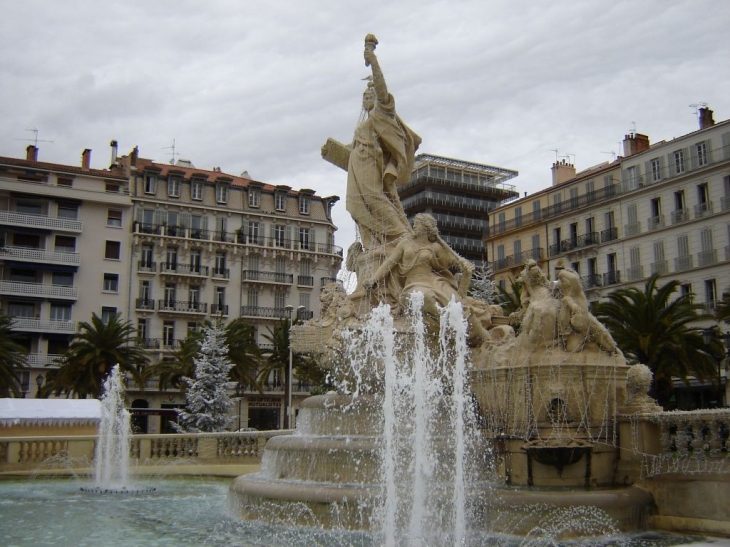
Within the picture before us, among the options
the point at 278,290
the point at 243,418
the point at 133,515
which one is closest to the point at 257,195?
the point at 278,290

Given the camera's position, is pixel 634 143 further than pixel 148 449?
Yes

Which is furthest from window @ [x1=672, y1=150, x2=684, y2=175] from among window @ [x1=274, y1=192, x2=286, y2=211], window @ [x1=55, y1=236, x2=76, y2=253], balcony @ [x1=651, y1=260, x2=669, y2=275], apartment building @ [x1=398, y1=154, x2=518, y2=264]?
window @ [x1=55, y1=236, x2=76, y2=253]

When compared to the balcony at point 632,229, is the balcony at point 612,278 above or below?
below

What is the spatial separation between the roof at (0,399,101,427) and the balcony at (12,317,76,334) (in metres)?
31.2

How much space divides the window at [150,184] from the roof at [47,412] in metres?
38.6

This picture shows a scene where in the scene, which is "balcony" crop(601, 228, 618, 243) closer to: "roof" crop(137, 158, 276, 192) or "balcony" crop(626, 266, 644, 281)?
"balcony" crop(626, 266, 644, 281)

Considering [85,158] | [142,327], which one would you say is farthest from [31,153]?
[142,327]

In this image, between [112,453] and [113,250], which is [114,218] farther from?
[112,453]

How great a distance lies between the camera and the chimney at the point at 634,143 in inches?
2051

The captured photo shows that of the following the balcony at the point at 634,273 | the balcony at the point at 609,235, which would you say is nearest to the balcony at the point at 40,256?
the balcony at the point at 609,235

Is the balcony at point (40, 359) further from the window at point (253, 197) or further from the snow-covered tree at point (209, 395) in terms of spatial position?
the window at point (253, 197)

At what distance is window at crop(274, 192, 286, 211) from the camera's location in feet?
212

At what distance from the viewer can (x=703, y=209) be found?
44.5 m

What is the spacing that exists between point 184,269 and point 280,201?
1015 centimetres
